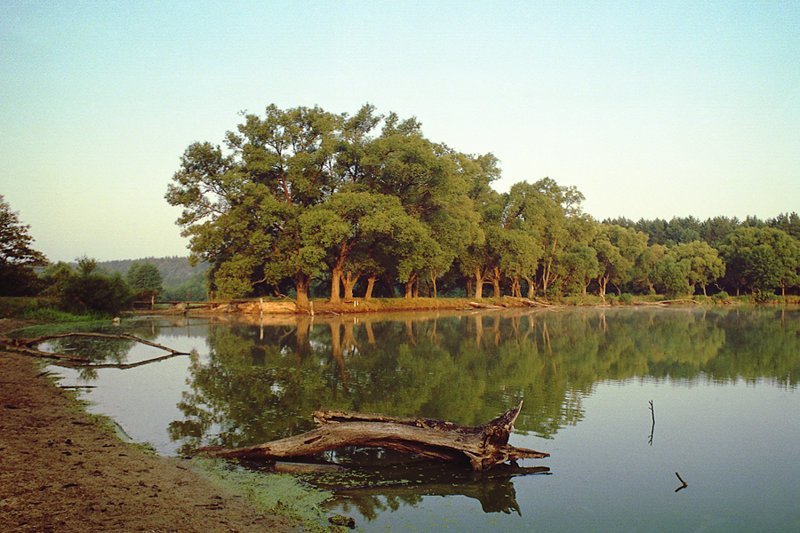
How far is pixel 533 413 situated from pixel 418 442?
4752mm

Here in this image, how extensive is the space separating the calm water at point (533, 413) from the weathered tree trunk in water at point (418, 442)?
291mm

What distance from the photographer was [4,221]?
3819 cm

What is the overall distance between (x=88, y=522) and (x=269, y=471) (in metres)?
3.28

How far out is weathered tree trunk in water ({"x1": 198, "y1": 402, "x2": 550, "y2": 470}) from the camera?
9.14 metres

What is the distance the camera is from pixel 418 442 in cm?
947

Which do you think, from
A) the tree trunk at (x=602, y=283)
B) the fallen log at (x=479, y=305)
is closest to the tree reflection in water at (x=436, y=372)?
the fallen log at (x=479, y=305)

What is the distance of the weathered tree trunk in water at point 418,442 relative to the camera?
9.14 meters

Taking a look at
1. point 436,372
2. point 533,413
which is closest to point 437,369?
point 436,372

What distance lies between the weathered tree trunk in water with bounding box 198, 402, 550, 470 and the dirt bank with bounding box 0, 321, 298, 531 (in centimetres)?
142

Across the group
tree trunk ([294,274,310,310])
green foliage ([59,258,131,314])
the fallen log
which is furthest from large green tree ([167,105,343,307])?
the fallen log

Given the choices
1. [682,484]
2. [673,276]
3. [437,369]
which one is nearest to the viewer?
[682,484]

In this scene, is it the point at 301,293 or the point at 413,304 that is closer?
the point at 301,293

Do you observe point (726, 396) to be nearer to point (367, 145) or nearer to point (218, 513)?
point (218, 513)

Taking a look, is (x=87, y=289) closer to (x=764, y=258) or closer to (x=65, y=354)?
(x=65, y=354)
